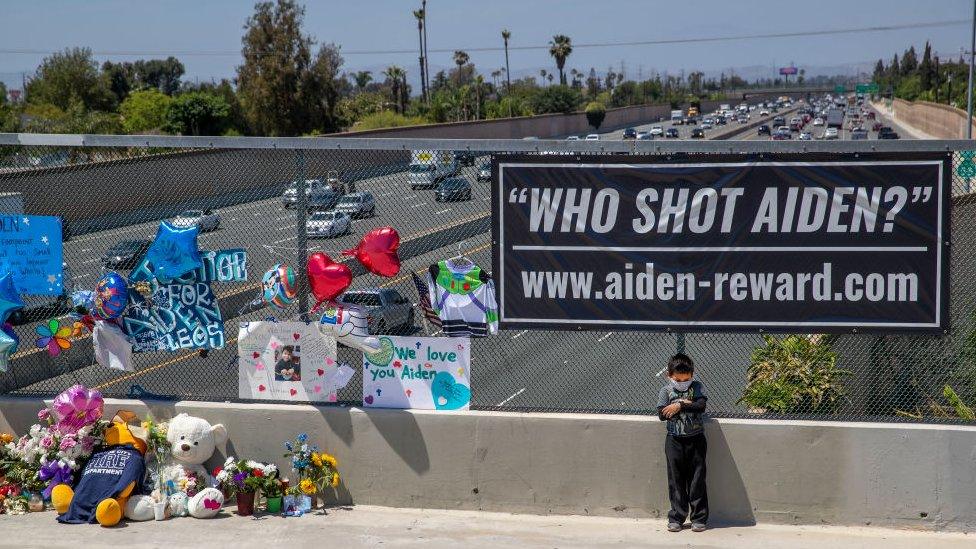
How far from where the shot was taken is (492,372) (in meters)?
7.96

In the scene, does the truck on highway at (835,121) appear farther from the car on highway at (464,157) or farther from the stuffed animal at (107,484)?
the stuffed animal at (107,484)

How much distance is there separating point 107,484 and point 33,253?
2.01 m

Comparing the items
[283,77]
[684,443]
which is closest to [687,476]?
[684,443]

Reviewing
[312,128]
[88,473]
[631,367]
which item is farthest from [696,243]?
[312,128]

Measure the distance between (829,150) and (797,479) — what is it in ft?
7.47

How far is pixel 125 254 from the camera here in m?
7.84

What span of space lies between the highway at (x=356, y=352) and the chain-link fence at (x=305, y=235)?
12mm

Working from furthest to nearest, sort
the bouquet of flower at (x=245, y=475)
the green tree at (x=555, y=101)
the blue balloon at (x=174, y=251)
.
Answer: the green tree at (x=555, y=101), the blue balloon at (x=174, y=251), the bouquet of flower at (x=245, y=475)

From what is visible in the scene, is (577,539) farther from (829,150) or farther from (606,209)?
(829,150)

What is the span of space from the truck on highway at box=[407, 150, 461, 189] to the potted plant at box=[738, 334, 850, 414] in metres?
3.54

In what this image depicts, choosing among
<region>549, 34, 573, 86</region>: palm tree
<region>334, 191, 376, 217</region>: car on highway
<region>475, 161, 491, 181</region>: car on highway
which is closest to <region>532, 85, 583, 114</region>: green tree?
<region>549, 34, 573, 86</region>: palm tree

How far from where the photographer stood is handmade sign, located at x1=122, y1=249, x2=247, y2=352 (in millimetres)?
7613

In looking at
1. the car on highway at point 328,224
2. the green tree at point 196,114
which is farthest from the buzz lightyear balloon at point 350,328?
the green tree at point 196,114

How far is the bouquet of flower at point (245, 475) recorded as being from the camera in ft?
23.7
